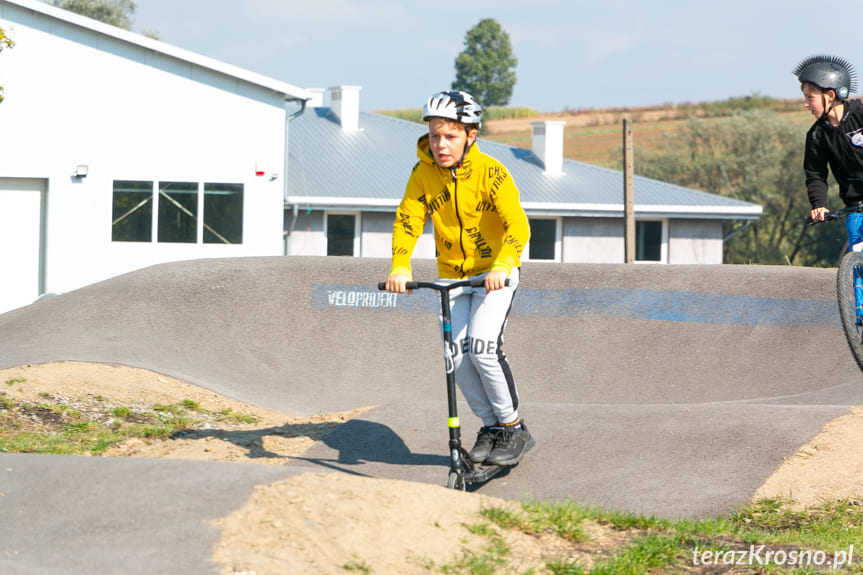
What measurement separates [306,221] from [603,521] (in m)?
19.0

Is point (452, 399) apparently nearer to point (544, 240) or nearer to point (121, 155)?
point (121, 155)

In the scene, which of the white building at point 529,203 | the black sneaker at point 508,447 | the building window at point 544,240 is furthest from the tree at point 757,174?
the black sneaker at point 508,447

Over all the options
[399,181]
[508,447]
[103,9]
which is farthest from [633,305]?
[103,9]

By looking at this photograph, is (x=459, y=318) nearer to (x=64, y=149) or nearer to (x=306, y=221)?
(x=64, y=149)

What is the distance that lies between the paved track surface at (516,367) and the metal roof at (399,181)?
32.1 feet

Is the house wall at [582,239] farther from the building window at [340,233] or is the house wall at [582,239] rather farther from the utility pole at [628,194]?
the utility pole at [628,194]

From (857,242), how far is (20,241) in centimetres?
1664

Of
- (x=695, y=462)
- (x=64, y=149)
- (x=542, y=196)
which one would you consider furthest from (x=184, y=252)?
(x=695, y=462)

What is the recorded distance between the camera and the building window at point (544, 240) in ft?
82.3

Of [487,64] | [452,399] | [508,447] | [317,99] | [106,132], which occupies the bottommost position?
[508,447]

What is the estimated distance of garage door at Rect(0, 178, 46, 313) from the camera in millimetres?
18781

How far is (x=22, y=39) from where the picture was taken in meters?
18.4

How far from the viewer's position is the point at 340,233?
2383 cm

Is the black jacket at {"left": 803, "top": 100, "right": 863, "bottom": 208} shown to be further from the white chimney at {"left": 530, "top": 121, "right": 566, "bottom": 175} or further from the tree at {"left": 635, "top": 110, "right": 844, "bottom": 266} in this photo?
the tree at {"left": 635, "top": 110, "right": 844, "bottom": 266}
